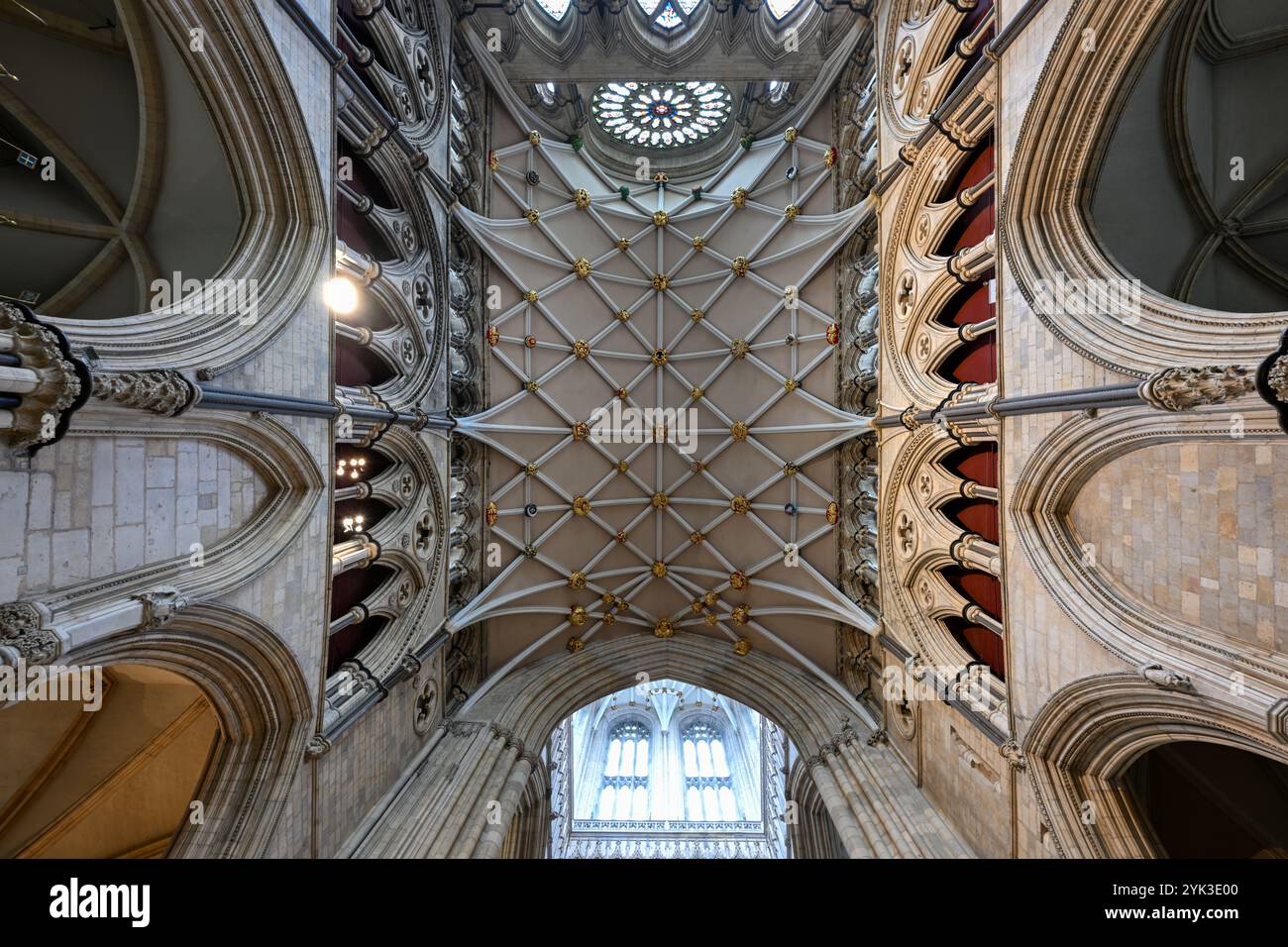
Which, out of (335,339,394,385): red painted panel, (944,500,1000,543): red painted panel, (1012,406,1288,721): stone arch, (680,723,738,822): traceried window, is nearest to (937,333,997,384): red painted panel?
(1012,406,1288,721): stone arch

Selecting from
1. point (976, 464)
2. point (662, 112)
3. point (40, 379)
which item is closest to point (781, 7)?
point (662, 112)

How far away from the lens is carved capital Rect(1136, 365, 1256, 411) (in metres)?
4.16

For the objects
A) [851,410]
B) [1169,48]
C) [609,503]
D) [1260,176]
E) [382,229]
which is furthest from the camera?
[609,503]

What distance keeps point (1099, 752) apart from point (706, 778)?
22.4 metres

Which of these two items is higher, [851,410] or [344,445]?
[851,410]

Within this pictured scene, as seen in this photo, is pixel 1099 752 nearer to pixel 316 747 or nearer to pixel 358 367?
pixel 316 747

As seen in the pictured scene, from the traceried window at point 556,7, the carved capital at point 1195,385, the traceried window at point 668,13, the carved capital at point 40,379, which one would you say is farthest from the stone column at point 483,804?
the traceried window at point 668,13

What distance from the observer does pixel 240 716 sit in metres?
6.57

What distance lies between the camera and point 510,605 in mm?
12531

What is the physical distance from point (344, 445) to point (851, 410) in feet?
33.7

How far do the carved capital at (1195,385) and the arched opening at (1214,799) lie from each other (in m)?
5.47
